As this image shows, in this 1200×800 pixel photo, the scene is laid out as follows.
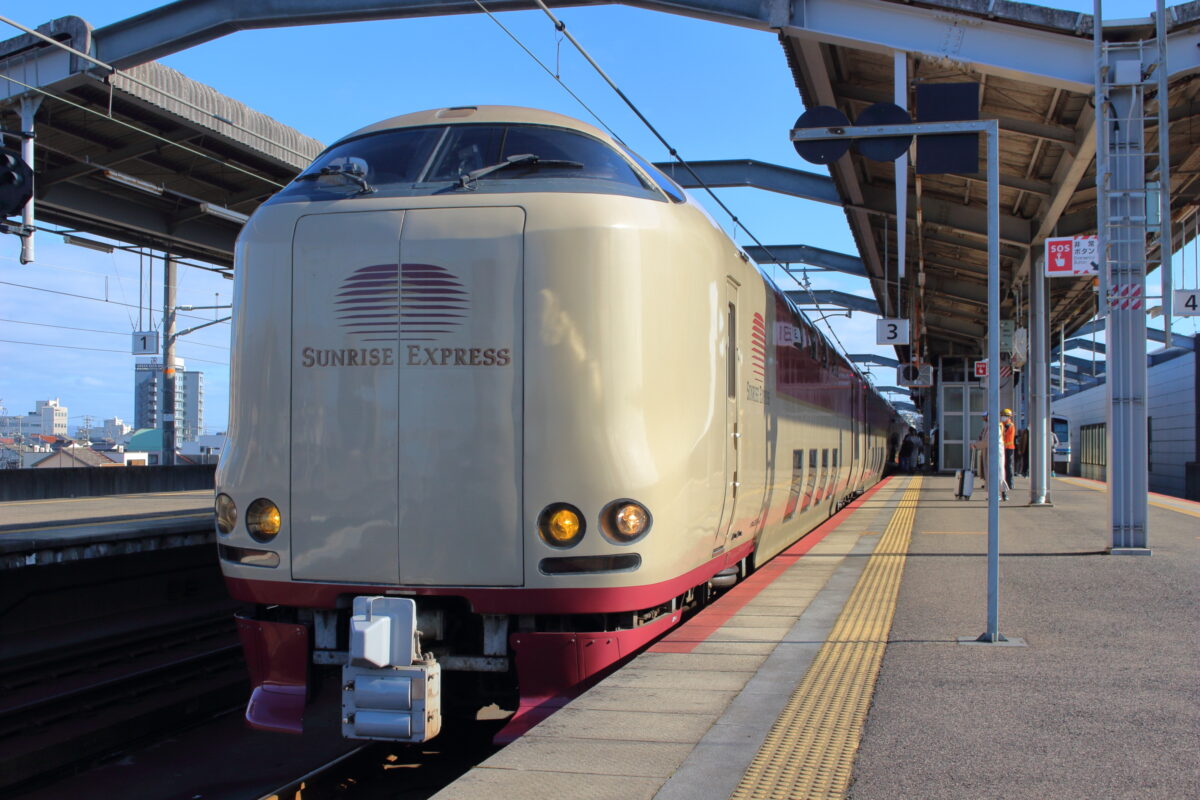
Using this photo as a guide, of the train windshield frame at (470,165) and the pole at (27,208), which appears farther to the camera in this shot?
the pole at (27,208)

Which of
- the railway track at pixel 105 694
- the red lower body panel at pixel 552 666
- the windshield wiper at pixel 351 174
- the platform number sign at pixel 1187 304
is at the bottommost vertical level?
the railway track at pixel 105 694

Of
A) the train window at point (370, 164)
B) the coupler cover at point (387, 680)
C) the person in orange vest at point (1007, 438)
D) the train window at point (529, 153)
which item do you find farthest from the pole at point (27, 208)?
the person in orange vest at point (1007, 438)

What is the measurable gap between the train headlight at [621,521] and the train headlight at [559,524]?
12cm

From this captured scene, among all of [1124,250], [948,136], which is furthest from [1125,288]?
[948,136]

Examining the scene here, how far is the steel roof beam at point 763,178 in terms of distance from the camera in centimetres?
1867

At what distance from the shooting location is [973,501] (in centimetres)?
1855

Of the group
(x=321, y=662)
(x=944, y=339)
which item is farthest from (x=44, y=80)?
(x=944, y=339)

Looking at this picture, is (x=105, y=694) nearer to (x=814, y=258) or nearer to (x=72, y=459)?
(x=72, y=459)

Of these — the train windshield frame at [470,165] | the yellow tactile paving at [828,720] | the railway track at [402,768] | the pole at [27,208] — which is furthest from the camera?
the pole at [27,208]

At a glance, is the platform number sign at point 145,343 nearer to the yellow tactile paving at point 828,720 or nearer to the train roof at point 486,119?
the train roof at point 486,119

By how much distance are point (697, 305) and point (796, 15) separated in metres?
7.66

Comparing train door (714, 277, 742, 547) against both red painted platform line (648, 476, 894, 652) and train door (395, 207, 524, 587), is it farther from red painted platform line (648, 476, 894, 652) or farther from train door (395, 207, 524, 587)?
train door (395, 207, 524, 587)

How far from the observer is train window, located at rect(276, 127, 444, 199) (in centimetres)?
508

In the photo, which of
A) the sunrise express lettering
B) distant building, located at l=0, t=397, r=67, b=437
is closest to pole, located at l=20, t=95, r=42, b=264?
the sunrise express lettering
